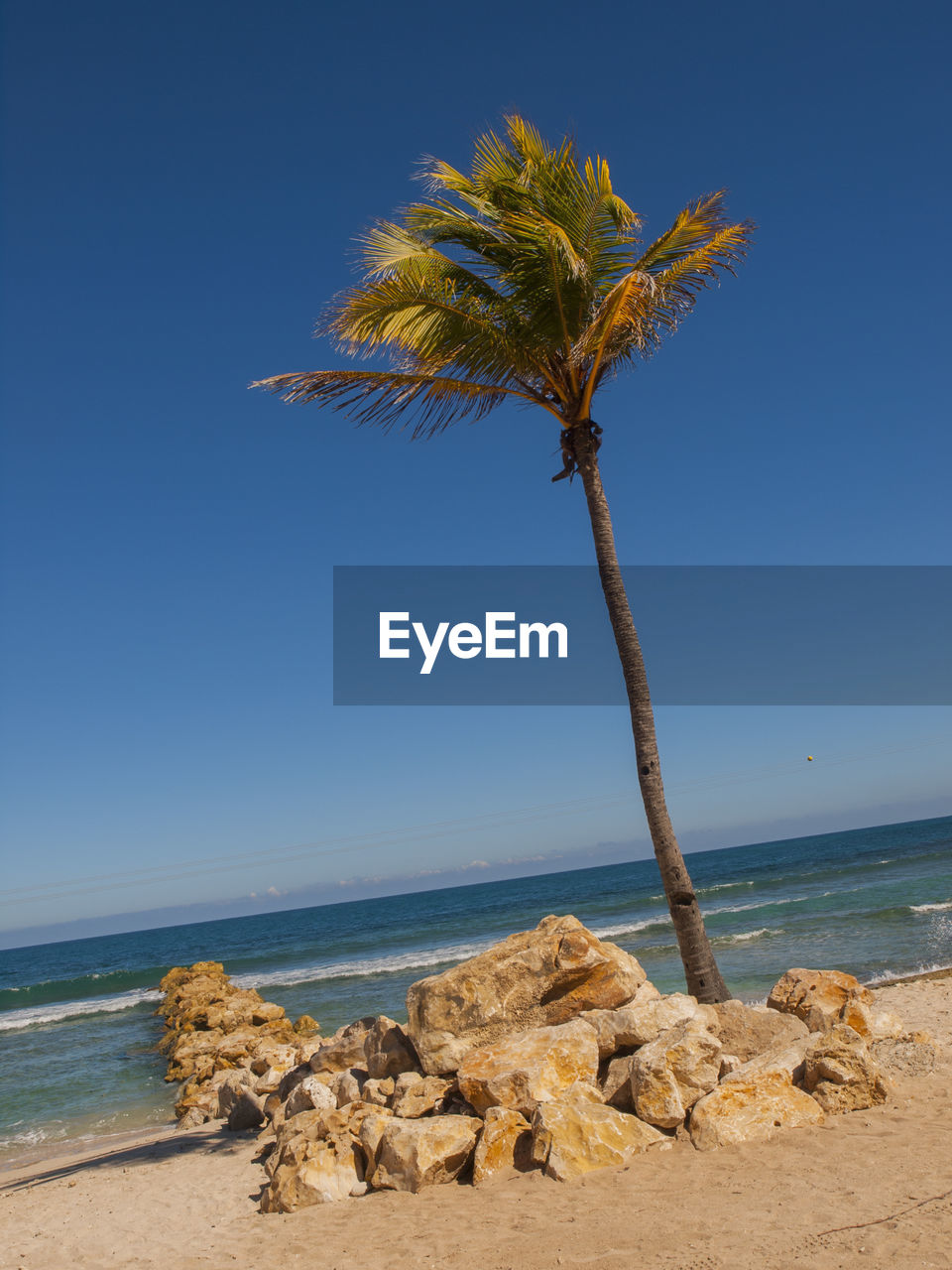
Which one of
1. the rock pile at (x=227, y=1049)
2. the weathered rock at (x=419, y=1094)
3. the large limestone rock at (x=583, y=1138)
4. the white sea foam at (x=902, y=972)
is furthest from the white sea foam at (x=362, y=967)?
the large limestone rock at (x=583, y=1138)

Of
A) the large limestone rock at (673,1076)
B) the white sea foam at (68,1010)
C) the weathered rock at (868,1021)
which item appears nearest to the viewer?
the large limestone rock at (673,1076)

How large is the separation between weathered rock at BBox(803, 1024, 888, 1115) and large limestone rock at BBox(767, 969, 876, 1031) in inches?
49.2

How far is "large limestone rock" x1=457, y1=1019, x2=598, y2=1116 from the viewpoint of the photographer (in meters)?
6.74

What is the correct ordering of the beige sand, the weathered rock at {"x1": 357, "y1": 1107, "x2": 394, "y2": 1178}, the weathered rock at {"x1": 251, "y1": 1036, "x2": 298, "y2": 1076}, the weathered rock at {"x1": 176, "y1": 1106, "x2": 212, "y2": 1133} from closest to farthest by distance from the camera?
the beige sand → the weathered rock at {"x1": 357, "y1": 1107, "x2": 394, "y2": 1178} → the weathered rock at {"x1": 176, "y1": 1106, "x2": 212, "y2": 1133} → the weathered rock at {"x1": 251, "y1": 1036, "x2": 298, "y2": 1076}

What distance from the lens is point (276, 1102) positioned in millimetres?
9430

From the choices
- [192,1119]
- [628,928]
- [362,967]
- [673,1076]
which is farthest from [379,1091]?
[628,928]

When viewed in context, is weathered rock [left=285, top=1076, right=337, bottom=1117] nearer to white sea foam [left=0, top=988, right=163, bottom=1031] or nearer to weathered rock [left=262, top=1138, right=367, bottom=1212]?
weathered rock [left=262, top=1138, right=367, bottom=1212]

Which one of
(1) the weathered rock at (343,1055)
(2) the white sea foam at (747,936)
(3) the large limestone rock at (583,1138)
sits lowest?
(2) the white sea foam at (747,936)

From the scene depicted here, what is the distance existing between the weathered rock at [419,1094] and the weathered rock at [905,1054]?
11.9 feet

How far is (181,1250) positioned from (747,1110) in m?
4.26

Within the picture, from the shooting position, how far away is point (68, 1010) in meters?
31.5

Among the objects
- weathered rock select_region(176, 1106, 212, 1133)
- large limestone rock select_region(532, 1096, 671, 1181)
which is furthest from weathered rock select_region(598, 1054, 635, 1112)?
weathered rock select_region(176, 1106, 212, 1133)

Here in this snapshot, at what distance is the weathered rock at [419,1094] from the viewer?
7.21 metres

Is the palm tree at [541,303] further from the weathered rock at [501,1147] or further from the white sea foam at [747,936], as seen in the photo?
the white sea foam at [747,936]
